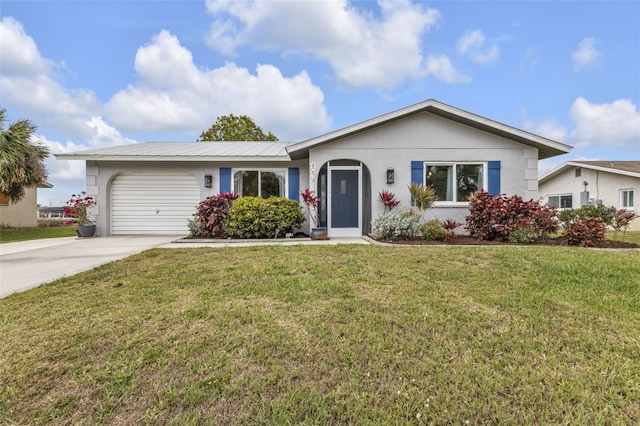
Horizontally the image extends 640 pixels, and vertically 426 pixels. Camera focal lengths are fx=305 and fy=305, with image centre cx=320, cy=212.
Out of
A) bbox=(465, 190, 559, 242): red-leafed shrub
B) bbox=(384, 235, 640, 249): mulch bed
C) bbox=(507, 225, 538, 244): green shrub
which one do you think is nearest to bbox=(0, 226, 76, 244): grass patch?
bbox=(384, 235, 640, 249): mulch bed

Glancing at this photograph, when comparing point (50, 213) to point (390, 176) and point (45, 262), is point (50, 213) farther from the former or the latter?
point (390, 176)

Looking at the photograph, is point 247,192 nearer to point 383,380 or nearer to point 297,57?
point 297,57

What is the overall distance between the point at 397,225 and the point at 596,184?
16.9 m

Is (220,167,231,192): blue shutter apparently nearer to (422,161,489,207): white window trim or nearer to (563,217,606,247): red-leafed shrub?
(422,161,489,207): white window trim

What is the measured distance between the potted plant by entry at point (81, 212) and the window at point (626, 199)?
24.7 metres

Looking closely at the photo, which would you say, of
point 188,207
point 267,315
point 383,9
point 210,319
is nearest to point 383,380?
point 267,315

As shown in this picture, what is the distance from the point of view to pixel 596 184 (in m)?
A: 17.8

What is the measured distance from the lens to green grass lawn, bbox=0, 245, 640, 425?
2.06 meters

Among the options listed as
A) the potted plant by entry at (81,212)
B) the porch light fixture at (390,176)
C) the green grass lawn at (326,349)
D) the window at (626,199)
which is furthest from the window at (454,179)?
the window at (626,199)

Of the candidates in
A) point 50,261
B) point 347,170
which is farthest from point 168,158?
point 347,170

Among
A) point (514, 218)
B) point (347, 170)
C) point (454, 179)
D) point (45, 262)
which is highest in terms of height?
point (347, 170)

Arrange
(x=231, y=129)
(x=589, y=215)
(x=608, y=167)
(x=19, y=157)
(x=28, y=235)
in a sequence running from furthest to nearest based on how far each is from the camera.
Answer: (x=231, y=129)
(x=608, y=167)
(x=28, y=235)
(x=19, y=157)
(x=589, y=215)

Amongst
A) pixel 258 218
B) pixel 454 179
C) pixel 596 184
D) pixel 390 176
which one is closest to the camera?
pixel 258 218

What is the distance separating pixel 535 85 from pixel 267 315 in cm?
1527
